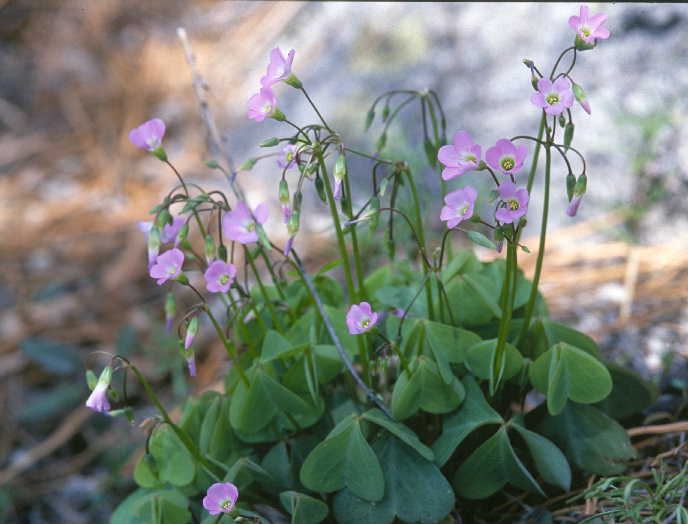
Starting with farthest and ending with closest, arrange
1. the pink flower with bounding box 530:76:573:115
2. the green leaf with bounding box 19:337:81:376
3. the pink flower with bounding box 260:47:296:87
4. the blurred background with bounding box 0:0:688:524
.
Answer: the green leaf with bounding box 19:337:81:376 < the blurred background with bounding box 0:0:688:524 < the pink flower with bounding box 260:47:296:87 < the pink flower with bounding box 530:76:573:115

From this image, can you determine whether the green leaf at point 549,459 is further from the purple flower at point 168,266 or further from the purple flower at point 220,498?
the purple flower at point 168,266

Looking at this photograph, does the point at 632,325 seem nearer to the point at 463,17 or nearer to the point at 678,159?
the point at 678,159

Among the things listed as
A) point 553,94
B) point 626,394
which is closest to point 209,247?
point 553,94

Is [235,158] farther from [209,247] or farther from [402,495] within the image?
[402,495]

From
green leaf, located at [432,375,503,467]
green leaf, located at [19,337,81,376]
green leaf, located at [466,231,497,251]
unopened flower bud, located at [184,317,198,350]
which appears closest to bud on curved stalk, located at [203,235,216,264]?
unopened flower bud, located at [184,317,198,350]

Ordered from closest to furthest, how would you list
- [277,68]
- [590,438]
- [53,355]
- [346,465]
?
[277,68]
[346,465]
[590,438]
[53,355]

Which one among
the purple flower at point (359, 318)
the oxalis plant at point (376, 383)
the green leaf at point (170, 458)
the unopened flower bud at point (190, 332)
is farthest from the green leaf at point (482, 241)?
the green leaf at point (170, 458)

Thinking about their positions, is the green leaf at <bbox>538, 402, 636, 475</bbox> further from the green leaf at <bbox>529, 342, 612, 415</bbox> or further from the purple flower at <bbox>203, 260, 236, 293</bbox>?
the purple flower at <bbox>203, 260, 236, 293</bbox>
